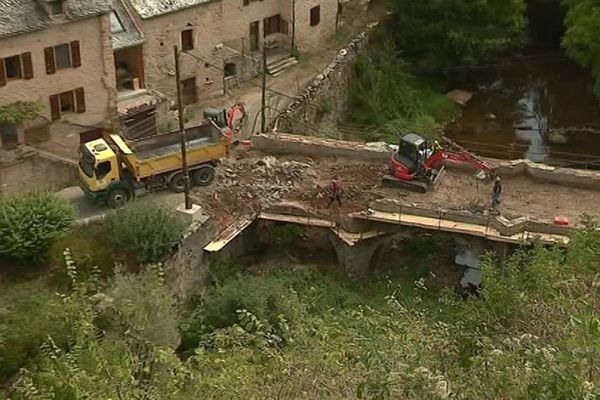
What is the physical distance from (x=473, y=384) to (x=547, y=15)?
60.0 m

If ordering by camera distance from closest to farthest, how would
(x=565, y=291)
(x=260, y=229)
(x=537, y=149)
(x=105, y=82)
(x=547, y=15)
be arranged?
1. (x=565, y=291)
2. (x=260, y=229)
3. (x=105, y=82)
4. (x=537, y=149)
5. (x=547, y=15)

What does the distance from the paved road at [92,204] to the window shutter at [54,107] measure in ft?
13.2

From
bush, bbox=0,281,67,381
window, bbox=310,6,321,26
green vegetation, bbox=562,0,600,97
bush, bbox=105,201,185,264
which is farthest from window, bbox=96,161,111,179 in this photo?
green vegetation, bbox=562,0,600,97

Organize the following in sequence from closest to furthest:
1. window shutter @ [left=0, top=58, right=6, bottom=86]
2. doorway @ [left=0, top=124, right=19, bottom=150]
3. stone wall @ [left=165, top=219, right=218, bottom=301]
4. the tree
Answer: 1. stone wall @ [left=165, top=219, right=218, bottom=301]
2. window shutter @ [left=0, top=58, right=6, bottom=86]
3. doorway @ [left=0, top=124, right=19, bottom=150]
4. the tree

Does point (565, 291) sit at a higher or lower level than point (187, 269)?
higher

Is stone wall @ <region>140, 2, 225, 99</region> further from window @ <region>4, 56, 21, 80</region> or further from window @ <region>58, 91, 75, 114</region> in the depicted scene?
window @ <region>4, 56, 21, 80</region>

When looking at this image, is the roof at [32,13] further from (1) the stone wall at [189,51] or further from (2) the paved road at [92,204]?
(2) the paved road at [92,204]

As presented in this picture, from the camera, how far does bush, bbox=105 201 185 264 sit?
34.4 m

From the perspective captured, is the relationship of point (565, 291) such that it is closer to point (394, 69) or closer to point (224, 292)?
point (224, 292)

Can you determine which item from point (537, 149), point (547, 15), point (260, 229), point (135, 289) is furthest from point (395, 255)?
point (547, 15)

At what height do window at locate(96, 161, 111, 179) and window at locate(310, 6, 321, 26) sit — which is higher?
window at locate(310, 6, 321, 26)

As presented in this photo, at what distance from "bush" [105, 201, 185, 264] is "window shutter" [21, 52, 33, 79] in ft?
29.3

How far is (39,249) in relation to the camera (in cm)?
3341

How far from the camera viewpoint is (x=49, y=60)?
40.4 metres
